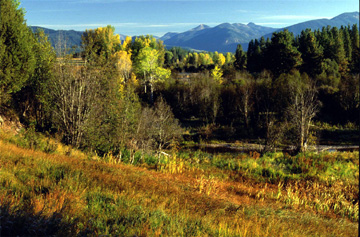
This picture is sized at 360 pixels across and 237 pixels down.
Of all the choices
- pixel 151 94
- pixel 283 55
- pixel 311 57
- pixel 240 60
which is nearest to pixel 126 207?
pixel 151 94

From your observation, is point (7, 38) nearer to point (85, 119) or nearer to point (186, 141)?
point (85, 119)

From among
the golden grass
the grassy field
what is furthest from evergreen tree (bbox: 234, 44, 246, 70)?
the golden grass

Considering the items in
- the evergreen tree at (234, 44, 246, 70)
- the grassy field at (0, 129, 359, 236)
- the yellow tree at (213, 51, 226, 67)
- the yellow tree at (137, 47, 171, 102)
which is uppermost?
the yellow tree at (213, 51, 226, 67)

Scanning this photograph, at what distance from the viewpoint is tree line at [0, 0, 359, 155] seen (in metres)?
14.6

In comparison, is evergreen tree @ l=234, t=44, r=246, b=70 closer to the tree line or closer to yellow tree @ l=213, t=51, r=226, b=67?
the tree line

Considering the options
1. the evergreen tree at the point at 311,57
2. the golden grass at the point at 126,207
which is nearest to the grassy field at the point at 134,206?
the golden grass at the point at 126,207

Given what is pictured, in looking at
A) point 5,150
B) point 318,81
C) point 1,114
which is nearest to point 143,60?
point 318,81

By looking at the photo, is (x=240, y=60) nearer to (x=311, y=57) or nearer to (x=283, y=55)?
(x=311, y=57)

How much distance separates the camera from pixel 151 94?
45.6 m

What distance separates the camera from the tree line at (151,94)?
14633 millimetres

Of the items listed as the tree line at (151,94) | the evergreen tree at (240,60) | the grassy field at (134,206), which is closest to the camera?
the grassy field at (134,206)

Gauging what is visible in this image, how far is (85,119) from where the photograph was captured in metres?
14.8

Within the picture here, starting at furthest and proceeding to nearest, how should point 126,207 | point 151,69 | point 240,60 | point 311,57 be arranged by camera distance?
point 240,60, point 151,69, point 311,57, point 126,207

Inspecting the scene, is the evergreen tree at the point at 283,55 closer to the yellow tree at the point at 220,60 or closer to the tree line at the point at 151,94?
the tree line at the point at 151,94
